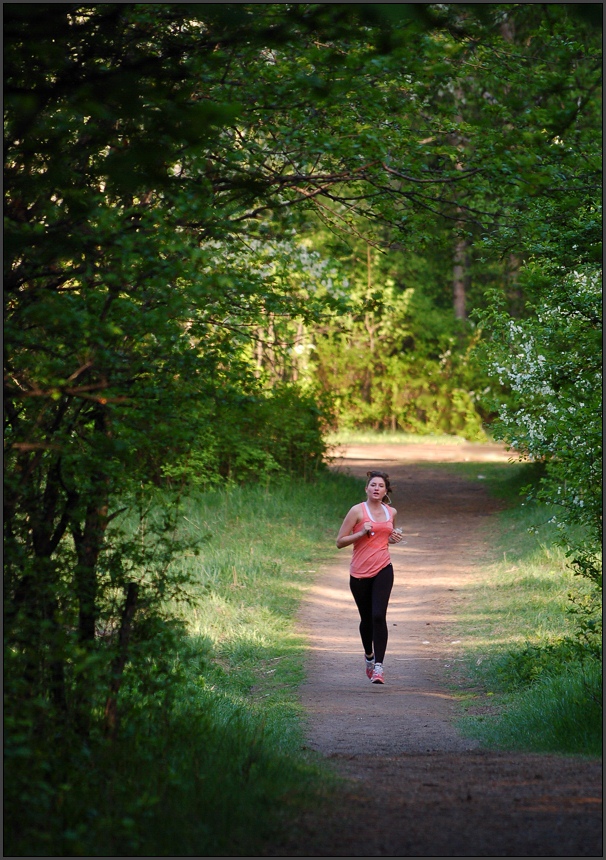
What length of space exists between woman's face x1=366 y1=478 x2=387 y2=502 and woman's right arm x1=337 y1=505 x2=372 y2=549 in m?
0.18

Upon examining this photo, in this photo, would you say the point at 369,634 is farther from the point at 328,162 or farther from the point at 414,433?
the point at 414,433

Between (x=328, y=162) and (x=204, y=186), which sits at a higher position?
(x=328, y=162)

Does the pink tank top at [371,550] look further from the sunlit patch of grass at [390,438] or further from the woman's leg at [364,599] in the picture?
the sunlit patch of grass at [390,438]

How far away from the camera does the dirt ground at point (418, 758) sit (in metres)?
4.62

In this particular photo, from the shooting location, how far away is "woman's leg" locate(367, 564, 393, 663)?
374 inches

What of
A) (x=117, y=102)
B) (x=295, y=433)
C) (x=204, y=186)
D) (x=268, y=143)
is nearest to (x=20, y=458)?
(x=204, y=186)

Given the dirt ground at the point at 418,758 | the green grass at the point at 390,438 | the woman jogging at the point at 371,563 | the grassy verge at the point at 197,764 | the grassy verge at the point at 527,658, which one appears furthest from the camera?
the green grass at the point at 390,438

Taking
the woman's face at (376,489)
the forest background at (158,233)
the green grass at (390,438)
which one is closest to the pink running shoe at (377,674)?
the woman's face at (376,489)

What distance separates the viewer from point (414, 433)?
36.7 meters

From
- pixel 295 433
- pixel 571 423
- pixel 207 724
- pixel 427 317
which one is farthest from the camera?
pixel 427 317

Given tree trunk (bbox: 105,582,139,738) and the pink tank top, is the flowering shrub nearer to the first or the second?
the pink tank top

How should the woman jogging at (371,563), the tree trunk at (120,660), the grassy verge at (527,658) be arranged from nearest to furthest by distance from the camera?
1. the tree trunk at (120,660)
2. the grassy verge at (527,658)
3. the woman jogging at (371,563)

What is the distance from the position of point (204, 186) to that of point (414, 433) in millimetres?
31310

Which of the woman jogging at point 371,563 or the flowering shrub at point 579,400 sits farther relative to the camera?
the woman jogging at point 371,563
